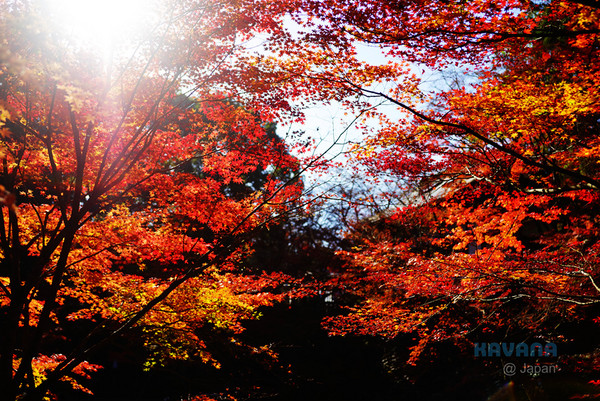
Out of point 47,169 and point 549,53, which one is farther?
point 549,53

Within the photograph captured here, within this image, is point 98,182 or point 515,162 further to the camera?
point 515,162

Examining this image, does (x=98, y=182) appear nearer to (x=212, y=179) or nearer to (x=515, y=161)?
(x=212, y=179)

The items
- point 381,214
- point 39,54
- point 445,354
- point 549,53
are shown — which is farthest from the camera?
point 381,214

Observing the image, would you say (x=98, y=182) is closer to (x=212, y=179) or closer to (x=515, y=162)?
(x=212, y=179)

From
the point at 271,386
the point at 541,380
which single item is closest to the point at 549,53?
the point at 541,380

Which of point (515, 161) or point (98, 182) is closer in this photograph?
point (98, 182)

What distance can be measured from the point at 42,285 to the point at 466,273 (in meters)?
11.2

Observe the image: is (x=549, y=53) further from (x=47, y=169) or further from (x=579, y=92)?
(x=47, y=169)

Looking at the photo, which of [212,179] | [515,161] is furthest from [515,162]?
[212,179]

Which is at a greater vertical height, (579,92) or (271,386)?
(579,92)

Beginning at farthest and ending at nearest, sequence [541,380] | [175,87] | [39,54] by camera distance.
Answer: [541,380] → [175,87] → [39,54]

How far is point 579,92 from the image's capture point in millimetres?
7082

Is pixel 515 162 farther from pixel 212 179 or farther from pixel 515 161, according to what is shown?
pixel 212 179

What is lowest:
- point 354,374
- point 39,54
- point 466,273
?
point 354,374
